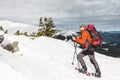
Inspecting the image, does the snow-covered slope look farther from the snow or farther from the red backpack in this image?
the red backpack

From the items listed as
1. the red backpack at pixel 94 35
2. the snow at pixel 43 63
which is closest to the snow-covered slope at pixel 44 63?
the snow at pixel 43 63

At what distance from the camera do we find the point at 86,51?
1942cm

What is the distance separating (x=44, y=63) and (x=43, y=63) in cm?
17

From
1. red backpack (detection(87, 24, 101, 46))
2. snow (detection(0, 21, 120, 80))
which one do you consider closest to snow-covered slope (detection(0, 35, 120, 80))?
snow (detection(0, 21, 120, 80))

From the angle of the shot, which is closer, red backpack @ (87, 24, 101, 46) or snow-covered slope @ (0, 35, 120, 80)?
snow-covered slope @ (0, 35, 120, 80)

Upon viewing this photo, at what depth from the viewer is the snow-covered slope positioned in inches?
544

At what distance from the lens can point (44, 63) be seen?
1902cm

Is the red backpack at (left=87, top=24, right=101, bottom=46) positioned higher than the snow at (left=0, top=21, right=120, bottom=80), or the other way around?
the red backpack at (left=87, top=24, right=101, bottom=46)

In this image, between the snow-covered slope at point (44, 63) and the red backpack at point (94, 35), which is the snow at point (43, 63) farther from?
the red backpack at point (94, 35)

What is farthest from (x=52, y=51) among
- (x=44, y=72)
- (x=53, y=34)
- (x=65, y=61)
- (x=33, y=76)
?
(x=53, y=34)

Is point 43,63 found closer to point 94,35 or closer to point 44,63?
point 44,63

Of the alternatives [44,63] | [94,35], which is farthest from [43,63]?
[94,35]

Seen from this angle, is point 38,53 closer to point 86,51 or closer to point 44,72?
point 86,51

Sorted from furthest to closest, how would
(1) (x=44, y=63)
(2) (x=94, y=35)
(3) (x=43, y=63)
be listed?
1. (1) (x=44, y=63)
2. (3) (x=43, y=63)
3. (2) (x=94, y=35)
